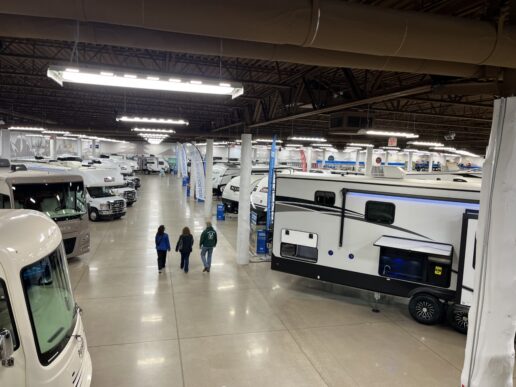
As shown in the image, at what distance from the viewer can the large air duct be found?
303 centimetres

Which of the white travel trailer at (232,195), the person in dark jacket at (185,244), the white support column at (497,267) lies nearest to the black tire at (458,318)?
the white support column at (497,267)

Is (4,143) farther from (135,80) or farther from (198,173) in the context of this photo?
(135,80)

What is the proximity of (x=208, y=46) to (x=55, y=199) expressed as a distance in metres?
7.85

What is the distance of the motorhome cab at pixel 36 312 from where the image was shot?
3.03 m

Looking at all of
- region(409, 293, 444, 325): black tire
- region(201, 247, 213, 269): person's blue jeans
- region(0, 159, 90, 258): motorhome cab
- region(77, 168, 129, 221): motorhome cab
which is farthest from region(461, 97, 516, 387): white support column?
region(77, 168, 129, 221): motorhome cab

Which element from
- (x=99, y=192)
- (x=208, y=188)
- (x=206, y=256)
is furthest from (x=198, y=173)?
(x=206, y=256)

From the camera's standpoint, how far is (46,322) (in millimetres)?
3480

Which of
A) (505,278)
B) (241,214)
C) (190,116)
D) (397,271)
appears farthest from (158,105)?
(505,278)

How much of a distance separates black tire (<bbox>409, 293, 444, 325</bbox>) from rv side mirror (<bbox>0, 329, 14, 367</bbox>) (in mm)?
7305

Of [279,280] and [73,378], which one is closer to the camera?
[73,378]

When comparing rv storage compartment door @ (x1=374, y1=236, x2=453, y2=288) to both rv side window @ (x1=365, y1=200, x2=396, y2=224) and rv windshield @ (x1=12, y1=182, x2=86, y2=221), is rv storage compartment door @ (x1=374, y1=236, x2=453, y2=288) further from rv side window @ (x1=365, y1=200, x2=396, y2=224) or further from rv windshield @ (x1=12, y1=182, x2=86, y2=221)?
rv windshield @ (x1=12, y1=182, x2=86, y2=221)

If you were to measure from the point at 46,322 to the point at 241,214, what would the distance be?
812 cm

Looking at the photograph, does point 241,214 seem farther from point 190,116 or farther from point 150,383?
point 190,116

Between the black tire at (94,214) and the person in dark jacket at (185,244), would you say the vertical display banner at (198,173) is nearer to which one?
the black tire at (94,214)
